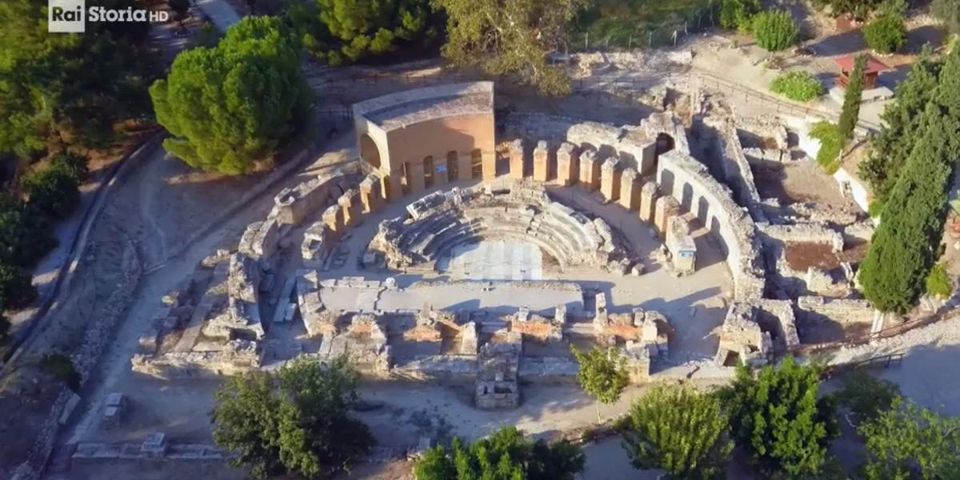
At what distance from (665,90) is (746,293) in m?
14.7

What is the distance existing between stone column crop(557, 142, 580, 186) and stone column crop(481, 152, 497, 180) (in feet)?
9.12

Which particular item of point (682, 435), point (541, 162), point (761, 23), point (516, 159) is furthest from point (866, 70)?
point (682, 435)

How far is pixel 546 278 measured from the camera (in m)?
32.0

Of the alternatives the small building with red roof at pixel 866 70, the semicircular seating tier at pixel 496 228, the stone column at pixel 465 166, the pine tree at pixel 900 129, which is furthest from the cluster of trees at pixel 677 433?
the small building with red roof at pixel 866 70

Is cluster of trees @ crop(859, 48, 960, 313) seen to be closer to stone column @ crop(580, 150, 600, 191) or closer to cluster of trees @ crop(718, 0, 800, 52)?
stone column @ crop(580, 150, 600, 191)

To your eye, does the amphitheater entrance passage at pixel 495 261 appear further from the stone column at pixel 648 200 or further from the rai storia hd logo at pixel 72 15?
the rai storia hd logo at pixel 72 15

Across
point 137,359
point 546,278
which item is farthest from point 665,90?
point 137,359

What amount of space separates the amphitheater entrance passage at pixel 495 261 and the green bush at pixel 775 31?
16423 mm

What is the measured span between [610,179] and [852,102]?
9.68m

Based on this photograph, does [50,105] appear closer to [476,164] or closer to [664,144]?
[476,164]

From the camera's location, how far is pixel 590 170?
35.7 metres

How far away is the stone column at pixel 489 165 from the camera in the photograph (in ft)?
120

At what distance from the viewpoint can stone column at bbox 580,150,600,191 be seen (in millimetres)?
35500

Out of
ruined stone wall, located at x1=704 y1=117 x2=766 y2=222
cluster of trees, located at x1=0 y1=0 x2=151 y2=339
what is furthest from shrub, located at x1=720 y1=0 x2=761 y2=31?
cluster of trees, located at x1=0 y1=0 x2=151 y2=339
